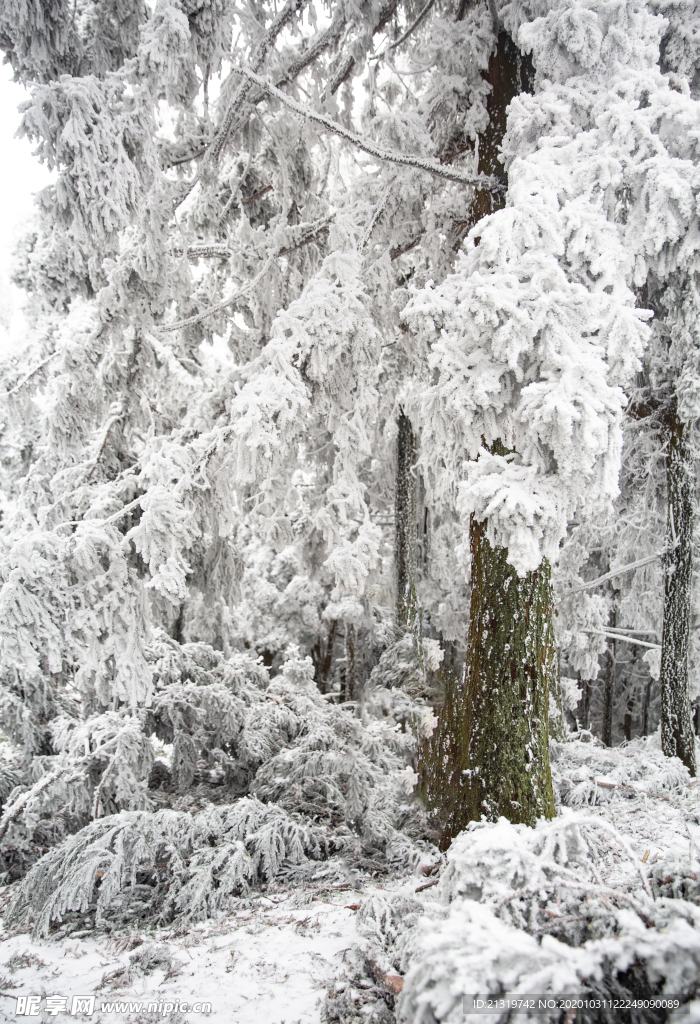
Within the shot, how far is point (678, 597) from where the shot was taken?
697cm

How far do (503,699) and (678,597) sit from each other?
4.50 m

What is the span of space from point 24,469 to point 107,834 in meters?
7.13

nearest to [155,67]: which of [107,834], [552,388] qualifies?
[552,388]

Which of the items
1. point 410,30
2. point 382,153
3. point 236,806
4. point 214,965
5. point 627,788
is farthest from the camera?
point 627,788

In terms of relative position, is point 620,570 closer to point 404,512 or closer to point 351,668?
point 404,512

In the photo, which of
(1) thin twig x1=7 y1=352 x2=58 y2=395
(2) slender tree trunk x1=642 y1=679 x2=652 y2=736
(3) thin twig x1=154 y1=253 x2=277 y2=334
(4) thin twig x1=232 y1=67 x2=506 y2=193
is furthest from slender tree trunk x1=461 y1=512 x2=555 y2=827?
(2) slender tree trunk x1=642 y1=679 x2=652 y2=736

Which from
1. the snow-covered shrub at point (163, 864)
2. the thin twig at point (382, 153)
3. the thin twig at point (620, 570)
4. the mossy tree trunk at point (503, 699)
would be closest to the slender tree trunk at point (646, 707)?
the thin twig at point (620, 570)

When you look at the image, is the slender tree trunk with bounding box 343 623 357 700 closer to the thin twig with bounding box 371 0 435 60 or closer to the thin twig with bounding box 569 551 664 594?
the thin twig with bounding box 569 551 664 594

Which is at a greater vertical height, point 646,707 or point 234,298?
point 234,298

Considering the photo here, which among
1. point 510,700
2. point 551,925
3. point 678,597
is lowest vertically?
point 551,925

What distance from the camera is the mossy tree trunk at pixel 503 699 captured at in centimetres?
374

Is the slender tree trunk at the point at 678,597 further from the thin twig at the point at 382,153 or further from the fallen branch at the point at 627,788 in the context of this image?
the thin twig at the point at 382,153

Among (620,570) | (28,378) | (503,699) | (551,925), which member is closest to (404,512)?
(620,570)

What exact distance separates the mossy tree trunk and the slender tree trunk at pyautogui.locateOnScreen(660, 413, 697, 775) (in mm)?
3967
